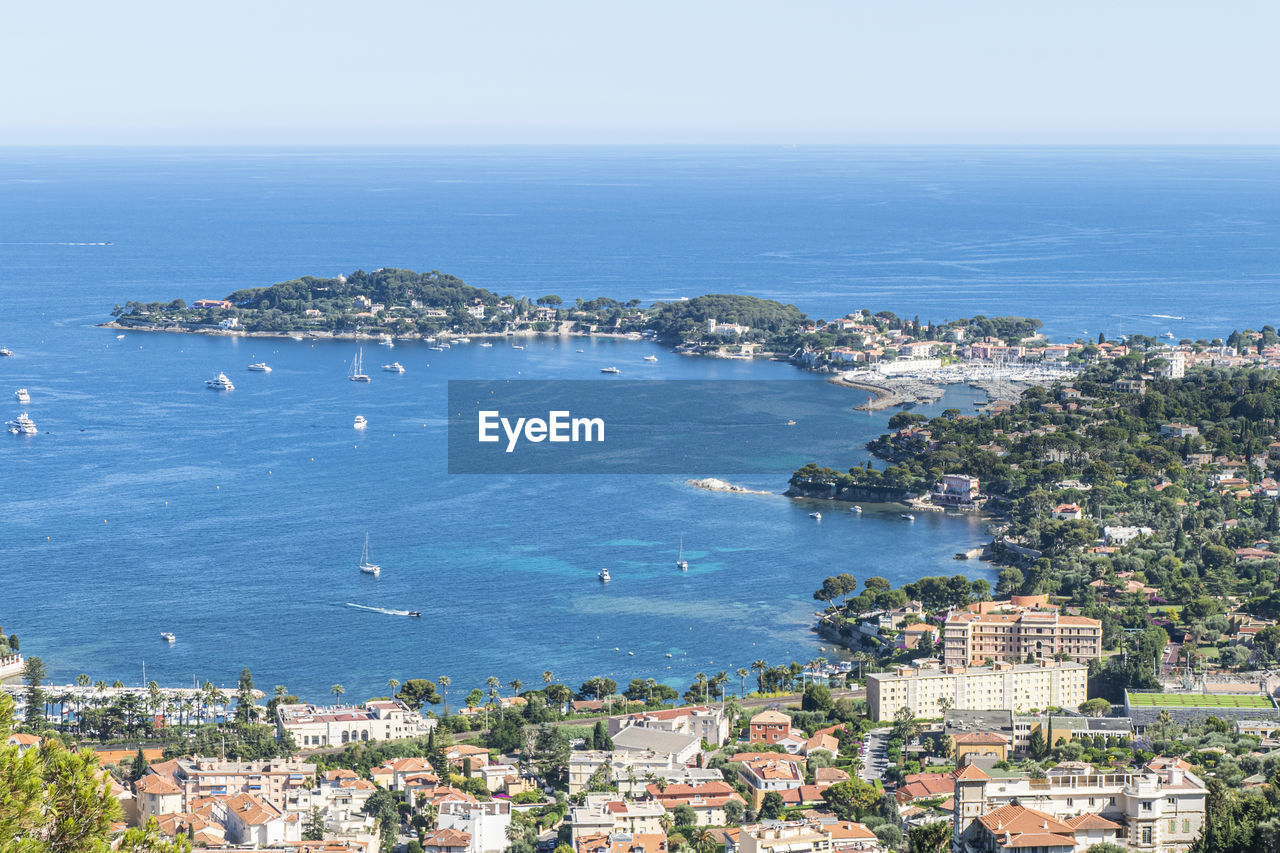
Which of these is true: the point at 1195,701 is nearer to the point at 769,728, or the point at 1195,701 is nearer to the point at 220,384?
the point at 769,728

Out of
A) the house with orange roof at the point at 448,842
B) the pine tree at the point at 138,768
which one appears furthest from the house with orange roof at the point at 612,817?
the pine tree at the point at 138,768

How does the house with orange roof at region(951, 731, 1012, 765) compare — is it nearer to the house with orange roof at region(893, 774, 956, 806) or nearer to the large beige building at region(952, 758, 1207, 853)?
the house with orange roof at region(893, 774, 956, 806)

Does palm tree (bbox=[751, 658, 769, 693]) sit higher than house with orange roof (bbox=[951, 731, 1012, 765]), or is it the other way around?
house with orange roof (bbox=[951, 731, 1012, 765])

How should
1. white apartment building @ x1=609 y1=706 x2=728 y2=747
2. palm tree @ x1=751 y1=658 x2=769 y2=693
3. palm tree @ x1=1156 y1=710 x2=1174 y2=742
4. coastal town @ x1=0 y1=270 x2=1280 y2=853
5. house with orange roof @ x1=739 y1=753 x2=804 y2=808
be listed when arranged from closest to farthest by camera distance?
coastal town @ x1=0 y1=270 x2=1280 y2=853 → house with orange roof @ x1=739 y1=753 x2=804 y2=808 → palm tree @ x1=1156 y1=710 x2=1174 y2=742 → white apartment building @ x1=609 y1=706 x2=728 y2=747 → palm tree @ x1=751 y1=658 x2=769 y2=693

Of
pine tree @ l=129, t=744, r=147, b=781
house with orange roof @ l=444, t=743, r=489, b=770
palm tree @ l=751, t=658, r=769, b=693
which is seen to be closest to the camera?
pine tree @ l=129, t=744, r=147, b=781

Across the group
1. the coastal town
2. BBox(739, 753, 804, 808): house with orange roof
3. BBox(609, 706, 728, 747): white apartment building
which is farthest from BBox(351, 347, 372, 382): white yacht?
BBox(739, 753, 804, 808): house with orange roof

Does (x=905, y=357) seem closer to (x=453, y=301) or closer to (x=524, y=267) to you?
(x=453, y=301)

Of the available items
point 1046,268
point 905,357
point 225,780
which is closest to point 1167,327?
point 905,357
